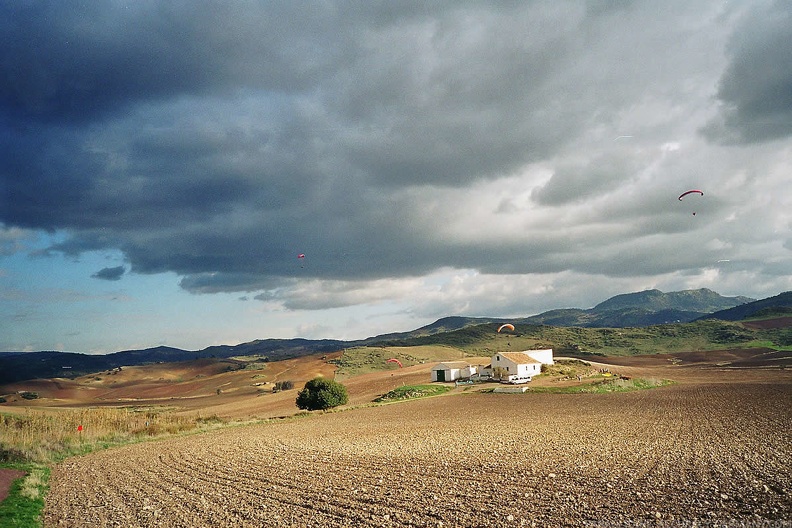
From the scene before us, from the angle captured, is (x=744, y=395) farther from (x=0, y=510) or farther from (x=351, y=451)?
(x=0, y=510)

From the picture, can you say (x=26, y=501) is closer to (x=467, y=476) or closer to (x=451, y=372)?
(x=467, y=476)

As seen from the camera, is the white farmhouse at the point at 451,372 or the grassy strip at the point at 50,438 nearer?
the grassy strip at the point at 50,438

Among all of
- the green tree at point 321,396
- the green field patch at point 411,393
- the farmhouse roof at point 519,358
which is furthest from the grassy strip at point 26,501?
the farmhouse roof at point 519,358

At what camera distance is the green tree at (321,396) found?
6328 cm

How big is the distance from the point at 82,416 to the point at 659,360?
391 feet

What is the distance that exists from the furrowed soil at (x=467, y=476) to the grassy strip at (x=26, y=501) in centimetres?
55

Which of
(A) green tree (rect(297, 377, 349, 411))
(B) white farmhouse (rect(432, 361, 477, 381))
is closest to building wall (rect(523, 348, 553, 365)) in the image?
(B) white farmhouse (rect(432, 361, 477, 381))

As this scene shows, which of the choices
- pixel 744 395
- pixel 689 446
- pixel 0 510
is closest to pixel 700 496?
pixel 689 446

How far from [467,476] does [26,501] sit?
56.1ft

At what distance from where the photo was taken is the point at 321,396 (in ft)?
207

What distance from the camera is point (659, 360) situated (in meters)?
120

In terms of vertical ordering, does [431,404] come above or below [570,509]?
below

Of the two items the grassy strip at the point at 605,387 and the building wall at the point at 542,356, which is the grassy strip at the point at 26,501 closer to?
the grassy strip at the point at 605,387

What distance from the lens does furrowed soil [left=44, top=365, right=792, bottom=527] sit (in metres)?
13.8
